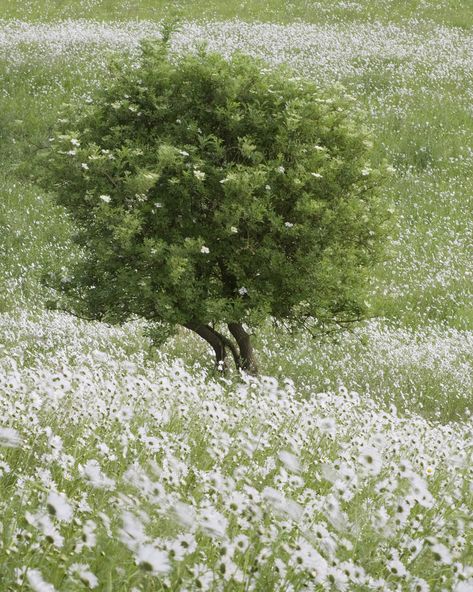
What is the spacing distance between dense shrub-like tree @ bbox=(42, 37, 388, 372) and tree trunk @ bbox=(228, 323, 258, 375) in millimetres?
1183

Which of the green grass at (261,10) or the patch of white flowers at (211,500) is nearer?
the patch of white flowers at (211,500)

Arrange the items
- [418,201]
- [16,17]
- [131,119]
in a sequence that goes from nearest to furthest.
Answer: [131,119] → [418,201] → [16,17]

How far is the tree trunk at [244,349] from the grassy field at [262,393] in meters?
0.45

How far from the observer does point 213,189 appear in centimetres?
1177

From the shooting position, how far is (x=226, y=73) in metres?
11.8

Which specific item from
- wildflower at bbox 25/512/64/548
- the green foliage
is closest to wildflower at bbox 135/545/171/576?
wildflower at bbox 25/512/64/548

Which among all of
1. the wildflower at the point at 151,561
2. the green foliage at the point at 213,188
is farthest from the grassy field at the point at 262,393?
the green foliage at the point at 213,188

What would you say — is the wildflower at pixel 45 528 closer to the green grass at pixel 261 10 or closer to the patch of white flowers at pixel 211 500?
the patch of white flowers at pixel 211 500

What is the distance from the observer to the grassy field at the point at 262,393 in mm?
3129

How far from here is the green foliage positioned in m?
11.5

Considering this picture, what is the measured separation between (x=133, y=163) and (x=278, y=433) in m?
6.15

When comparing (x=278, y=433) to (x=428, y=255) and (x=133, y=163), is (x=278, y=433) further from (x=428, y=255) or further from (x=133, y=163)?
(x=428, y=255)

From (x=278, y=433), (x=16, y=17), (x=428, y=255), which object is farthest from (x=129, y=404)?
(x=16, y=17)

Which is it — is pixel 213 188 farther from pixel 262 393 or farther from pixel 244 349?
pixel 262 393
